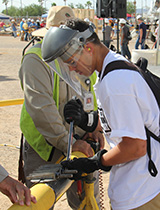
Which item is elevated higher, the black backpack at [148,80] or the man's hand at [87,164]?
the black backpack at [148,80]

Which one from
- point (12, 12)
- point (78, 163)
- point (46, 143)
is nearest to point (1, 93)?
point (46, 143)

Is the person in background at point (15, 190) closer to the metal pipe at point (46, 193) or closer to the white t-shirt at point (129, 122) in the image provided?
the metal pipe at point (46, 193)

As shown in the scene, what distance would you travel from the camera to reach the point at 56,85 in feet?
7.60

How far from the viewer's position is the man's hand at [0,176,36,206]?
159 cm

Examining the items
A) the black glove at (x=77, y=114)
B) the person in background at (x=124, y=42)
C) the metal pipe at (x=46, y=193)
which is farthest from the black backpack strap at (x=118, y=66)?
the person in background at (x=124, y=42)

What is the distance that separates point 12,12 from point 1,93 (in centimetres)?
11301

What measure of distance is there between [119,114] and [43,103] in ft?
2.77

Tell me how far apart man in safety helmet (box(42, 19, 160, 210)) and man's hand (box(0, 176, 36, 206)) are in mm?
288

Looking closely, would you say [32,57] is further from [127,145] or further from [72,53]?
[127,145]

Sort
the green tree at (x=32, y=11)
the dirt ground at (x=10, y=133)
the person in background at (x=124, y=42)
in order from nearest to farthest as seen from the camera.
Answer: the dirt ground at (x=10, y=133), the person in background at (x=124, y=42), the green tree at (x=32, y=11)

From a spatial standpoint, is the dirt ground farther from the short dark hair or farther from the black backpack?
the short dark hair

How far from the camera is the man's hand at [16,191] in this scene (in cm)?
159

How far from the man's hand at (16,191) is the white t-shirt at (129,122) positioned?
0.50 metres

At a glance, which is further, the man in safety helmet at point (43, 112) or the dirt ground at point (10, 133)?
the dirt ground at point (10, 133)
